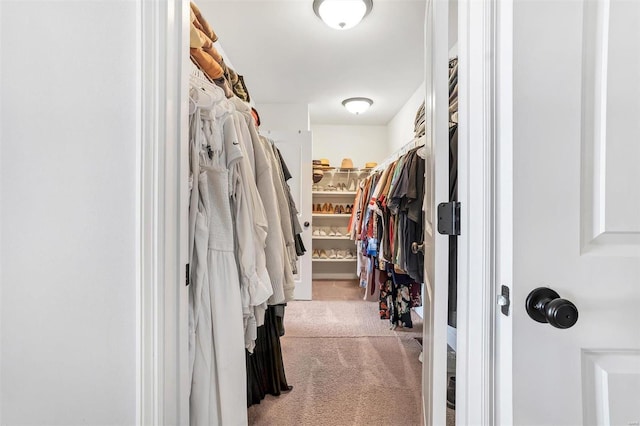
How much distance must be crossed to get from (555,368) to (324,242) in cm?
387

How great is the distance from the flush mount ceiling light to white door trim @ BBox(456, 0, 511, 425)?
1.33 m

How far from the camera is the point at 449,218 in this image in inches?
30.7

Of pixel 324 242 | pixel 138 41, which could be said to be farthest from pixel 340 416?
pixel 324 242

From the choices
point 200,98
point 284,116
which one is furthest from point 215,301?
point 284,116

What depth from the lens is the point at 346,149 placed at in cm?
451

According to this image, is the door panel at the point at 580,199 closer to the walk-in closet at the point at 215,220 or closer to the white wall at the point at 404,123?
the walk-in closet at the point at 215,220

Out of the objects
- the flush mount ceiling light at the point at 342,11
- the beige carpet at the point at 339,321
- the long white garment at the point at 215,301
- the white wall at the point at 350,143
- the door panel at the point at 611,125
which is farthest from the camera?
the white wall at the point at 350,143

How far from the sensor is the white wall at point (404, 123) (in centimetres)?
318

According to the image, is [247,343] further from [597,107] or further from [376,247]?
[376,247]

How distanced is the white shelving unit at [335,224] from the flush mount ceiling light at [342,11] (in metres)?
2.47

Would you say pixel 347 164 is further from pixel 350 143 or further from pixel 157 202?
pixel 157 202

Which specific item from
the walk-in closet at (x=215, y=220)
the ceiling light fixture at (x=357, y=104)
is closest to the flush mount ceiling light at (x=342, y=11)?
the walk-in closet at (x=215, y=220)

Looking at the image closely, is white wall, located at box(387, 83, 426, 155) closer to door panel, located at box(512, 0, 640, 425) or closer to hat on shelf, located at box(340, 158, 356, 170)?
hat on shelf, located at box(340, 158, 356, 170)

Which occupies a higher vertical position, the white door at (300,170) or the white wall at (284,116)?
the white wall at (284,116)
